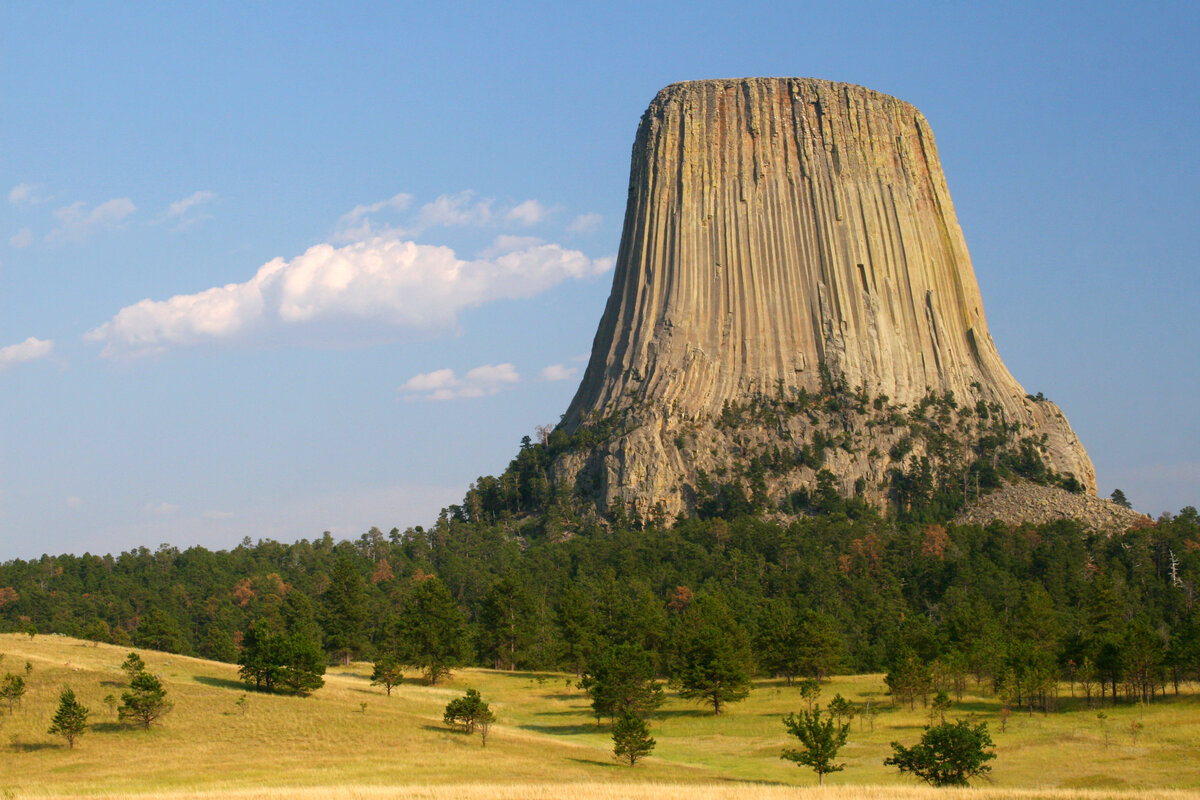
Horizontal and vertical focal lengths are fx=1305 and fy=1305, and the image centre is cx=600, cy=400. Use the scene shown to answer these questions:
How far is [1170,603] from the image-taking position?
87125 millimetres

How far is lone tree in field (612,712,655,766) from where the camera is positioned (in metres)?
46.7

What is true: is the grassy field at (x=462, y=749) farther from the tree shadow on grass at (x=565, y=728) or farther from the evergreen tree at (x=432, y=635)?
the evergreen tree at (x=432, y=635)

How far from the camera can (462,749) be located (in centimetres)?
4831

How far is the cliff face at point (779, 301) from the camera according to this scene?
420 ft

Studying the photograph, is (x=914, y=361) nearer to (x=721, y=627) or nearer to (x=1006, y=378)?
(x=1006, y=378)

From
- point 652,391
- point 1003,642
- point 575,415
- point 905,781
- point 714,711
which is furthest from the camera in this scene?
point 575,415

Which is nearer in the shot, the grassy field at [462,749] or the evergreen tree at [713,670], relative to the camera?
the grassy field at [462,749]

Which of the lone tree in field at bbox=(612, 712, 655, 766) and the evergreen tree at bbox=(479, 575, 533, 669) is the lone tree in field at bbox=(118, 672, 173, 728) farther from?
the evergreen tree at bbox=(479, 575, 533, 669)

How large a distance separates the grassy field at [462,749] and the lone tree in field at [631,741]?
57cm

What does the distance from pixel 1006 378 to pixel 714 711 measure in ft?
278

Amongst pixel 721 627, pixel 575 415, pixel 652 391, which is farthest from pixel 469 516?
pixel 721 627

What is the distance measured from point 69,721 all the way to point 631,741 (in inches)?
790

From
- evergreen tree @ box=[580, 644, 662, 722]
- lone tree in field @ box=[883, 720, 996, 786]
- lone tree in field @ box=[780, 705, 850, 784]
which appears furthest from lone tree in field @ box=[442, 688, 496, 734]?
lone tree in field @ box=[883, 720, 996, 786]

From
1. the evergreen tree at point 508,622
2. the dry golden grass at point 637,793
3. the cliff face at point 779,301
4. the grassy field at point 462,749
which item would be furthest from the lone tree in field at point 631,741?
the cliff face at point 779,301
